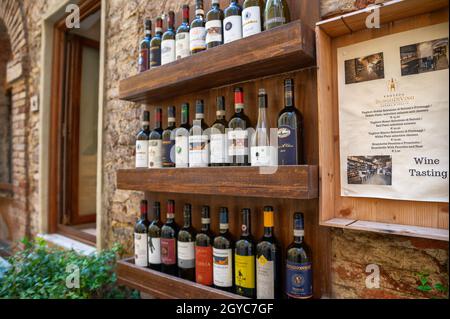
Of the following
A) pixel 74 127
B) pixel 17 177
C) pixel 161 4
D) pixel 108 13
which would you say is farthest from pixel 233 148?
pixel 17 177

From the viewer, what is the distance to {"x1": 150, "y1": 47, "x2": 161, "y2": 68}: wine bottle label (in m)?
1.39

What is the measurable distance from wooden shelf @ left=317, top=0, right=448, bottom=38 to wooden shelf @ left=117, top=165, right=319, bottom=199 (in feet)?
1.41

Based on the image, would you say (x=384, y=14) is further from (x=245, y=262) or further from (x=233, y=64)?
(x=245, y=262)

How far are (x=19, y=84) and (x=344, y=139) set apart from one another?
9.85ft

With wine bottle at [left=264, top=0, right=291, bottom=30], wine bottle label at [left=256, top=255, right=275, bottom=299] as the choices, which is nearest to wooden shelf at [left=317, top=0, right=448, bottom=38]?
wine bottle at [left=264, top=0, right=291, bottom=30]

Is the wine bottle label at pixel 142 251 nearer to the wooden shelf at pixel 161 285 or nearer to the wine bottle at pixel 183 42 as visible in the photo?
the wooden shelf at pixel 161 285

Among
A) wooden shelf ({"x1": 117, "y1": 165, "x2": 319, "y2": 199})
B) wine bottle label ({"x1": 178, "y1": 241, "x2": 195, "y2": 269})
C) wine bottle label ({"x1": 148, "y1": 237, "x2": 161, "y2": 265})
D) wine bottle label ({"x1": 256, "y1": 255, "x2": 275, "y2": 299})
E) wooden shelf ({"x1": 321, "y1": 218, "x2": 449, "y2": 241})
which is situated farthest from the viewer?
wine bottle label ({"x1": 148, "y1": 237, "x2": 161, "y2": 265})

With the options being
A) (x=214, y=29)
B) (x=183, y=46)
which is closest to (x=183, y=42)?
(x=183, y=46)

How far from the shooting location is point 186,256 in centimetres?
126

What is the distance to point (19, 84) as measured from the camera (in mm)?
2846

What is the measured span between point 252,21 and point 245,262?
2.72 feet

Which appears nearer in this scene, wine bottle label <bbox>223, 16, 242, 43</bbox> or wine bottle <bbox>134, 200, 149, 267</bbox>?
wine bottle label <bbox>223, 16, 242, 43</bbox>

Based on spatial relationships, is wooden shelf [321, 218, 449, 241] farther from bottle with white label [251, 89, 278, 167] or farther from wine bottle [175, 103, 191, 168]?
wine bottle [175, 103, 191, 168]

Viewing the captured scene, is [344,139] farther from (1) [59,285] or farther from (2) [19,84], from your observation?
(2) [19,84]
